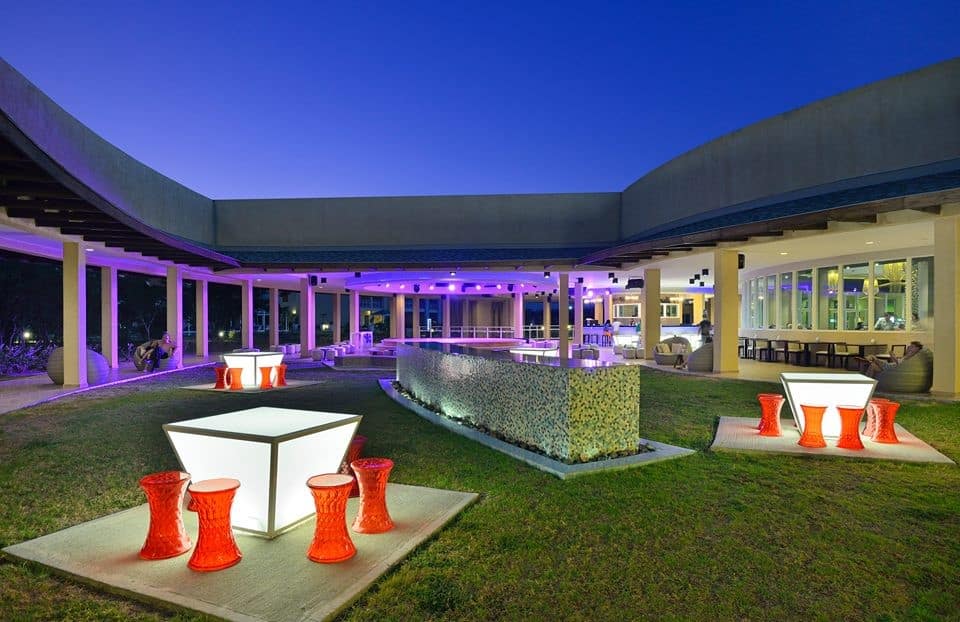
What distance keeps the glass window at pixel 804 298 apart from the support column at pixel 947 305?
897cm

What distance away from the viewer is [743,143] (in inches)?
685

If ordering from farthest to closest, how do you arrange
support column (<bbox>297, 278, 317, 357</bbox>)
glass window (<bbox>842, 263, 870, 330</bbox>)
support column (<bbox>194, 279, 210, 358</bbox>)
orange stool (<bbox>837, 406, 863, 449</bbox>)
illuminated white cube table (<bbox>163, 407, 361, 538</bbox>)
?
1. support column (<bbox>194, 279, 210, 358</bbox>)
2. support column (<bbox>297, 278, 317, 357</bbox>)
3. glass window (<bbox>842, 263, 870, 330</bbox>)
4. orange stool (<bbox>837, 406, 863, 449</bbox>)
5. illuminated white cube table (<bbox>163, 407, 361, 538</bbox>)

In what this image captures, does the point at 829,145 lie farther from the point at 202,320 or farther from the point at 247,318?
the point at 202,320

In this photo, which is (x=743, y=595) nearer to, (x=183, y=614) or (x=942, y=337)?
(x=183, y=614)

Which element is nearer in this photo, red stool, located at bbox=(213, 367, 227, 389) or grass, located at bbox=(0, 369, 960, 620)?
grass, located at bbox=(0, 369, 960, 620)

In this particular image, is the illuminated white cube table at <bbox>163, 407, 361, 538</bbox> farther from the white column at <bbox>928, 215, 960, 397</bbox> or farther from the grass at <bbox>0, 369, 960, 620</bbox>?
the white column at <bbox>928, 215, 960, 397</bbox>

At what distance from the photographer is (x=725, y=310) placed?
16938 millimetres

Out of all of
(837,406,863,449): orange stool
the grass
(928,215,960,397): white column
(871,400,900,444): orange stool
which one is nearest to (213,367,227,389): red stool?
the grass

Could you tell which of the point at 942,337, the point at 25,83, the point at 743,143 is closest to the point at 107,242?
the point at 25,83

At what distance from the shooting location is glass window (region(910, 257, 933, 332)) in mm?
16969

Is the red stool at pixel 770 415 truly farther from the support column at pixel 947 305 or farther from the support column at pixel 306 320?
the support column at pixel 306 320

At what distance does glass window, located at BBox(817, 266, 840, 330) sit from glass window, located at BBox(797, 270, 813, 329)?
17.5 inches

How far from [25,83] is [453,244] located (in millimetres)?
16950

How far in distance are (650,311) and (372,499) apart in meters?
19.8
